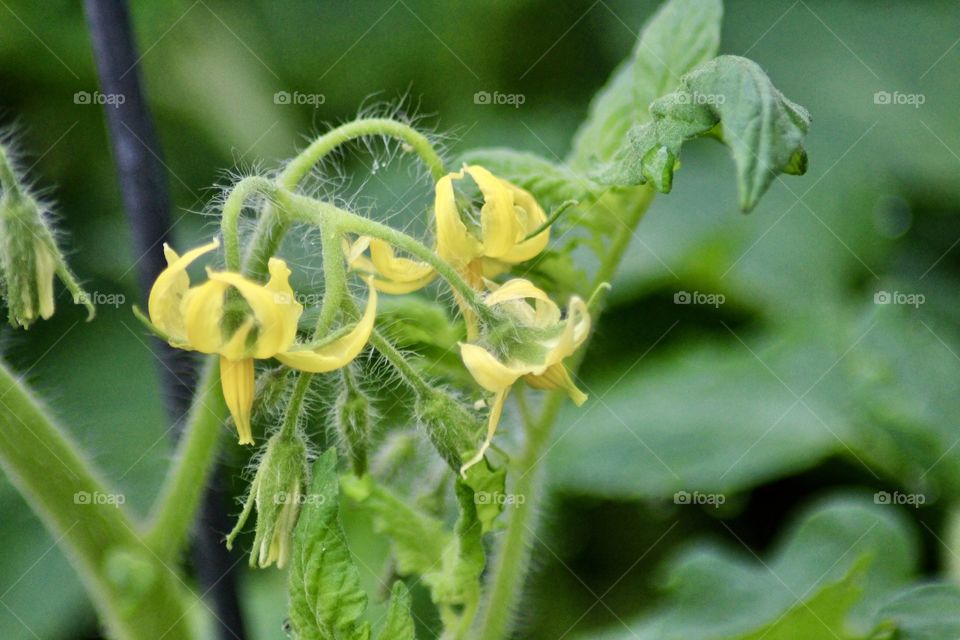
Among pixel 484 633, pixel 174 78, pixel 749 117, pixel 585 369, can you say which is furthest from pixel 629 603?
pixel 174 78

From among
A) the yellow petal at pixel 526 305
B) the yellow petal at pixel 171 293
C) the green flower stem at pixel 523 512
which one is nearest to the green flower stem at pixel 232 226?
the yellow petal at pixel 171 293

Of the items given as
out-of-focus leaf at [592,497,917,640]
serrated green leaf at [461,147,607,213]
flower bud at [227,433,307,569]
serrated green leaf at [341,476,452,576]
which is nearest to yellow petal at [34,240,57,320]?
flower bud at [227,433,307,569]

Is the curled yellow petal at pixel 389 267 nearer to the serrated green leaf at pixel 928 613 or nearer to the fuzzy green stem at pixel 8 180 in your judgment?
the fuzzy green stem at pixel 8 180

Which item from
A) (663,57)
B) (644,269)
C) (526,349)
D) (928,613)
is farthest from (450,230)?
(644,269)

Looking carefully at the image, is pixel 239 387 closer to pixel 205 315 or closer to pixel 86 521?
pixel 205 315

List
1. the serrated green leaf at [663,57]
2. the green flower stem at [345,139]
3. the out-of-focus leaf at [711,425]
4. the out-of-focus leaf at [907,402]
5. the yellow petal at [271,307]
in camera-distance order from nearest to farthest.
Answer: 1. the yellow petal at [271,307]
2. the green flower stem at [345,139]
3. the serrated green leaf at [663,57]
4. the out-of-focus leaf at [907,402]
5. the out-of-focus leaf at [711,425]

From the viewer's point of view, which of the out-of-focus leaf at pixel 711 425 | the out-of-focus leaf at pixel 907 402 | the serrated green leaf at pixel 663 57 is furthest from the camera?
the out-of-focus leaf at pixel 711 425

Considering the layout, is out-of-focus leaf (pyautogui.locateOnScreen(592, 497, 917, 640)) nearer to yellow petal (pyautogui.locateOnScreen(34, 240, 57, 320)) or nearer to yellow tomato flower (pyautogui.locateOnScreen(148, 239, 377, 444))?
yellow tomato flower (pyautogui.locateOnScreen(148, 239, 377, 444))
